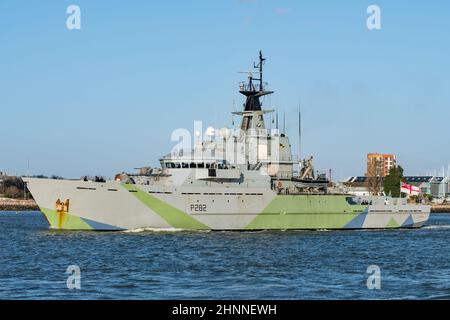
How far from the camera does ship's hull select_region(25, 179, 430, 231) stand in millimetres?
39844

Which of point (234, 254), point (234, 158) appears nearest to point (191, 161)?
point (234, 158)

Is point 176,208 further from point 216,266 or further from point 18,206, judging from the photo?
point 18,206

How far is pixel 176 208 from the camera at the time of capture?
137 feet

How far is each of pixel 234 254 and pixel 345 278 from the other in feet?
28.1

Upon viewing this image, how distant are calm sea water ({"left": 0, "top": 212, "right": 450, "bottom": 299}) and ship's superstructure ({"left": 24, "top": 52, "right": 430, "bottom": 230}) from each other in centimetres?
165

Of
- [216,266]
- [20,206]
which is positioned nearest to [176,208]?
[216,266]

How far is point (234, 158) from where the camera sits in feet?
151

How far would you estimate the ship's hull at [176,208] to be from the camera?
39.8 metres

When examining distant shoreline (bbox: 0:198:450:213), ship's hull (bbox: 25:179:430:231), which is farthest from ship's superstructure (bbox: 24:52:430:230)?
distant shoreline (bbox: 0:198:450:213)

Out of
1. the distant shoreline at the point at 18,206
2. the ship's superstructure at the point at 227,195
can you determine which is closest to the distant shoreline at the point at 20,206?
the distant shoreline at the point at 18,206

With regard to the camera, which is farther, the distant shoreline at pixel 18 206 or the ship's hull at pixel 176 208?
the distant shoreline at pixel 18 206

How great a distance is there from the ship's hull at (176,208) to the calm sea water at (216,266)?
4.59ft

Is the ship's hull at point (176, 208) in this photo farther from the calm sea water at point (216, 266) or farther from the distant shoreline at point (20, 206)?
the distant shoreline at point (20, 206)
